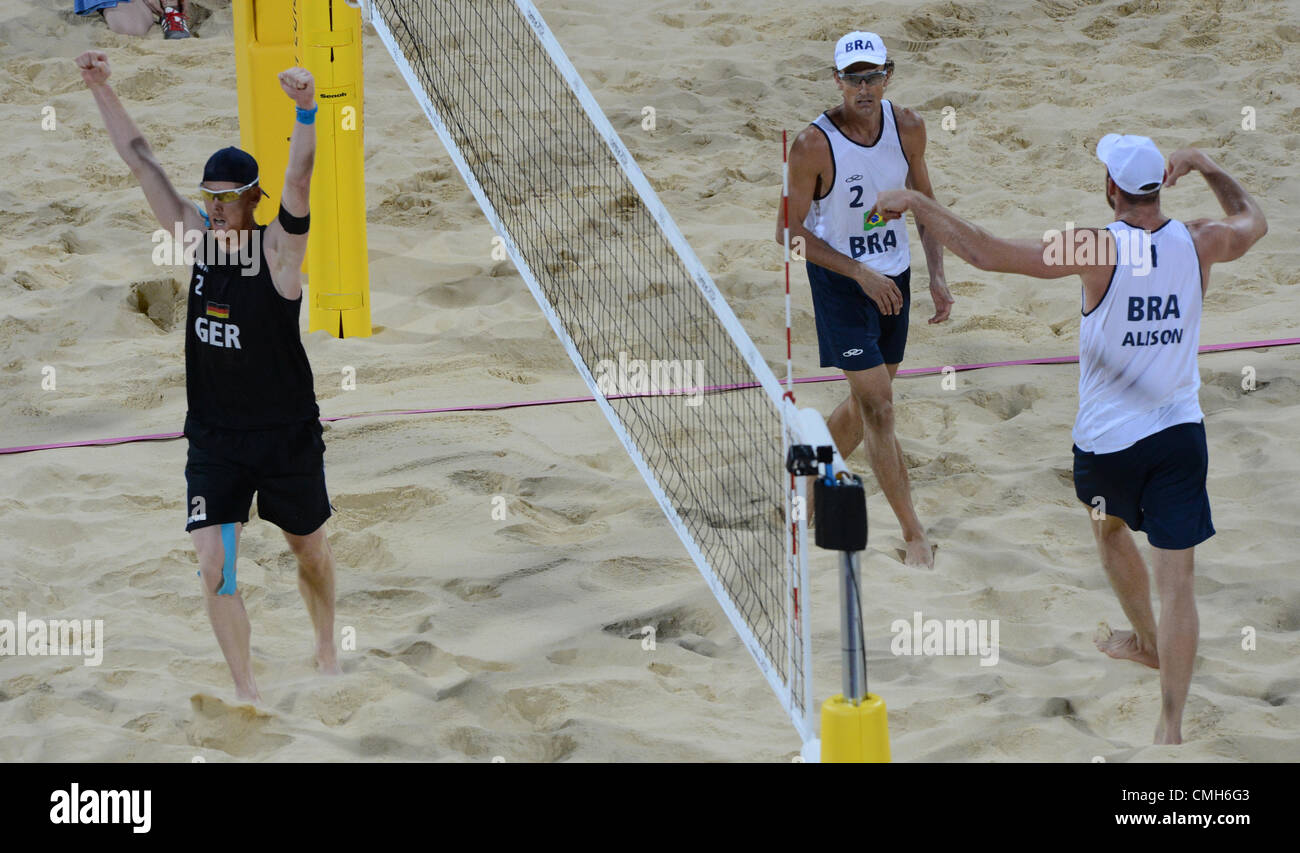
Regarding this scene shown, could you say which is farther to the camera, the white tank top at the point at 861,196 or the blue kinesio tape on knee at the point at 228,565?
the white tank top at the point at 861,196

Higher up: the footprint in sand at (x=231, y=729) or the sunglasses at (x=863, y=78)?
the sunglasses at (x=863, y=78)

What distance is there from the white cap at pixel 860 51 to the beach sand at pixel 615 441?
1637mm

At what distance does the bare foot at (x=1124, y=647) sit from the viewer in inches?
183

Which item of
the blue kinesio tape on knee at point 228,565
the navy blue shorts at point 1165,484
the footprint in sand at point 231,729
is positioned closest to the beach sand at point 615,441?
the footprint in sand at point 231,729

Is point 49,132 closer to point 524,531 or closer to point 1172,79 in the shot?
point 524,531

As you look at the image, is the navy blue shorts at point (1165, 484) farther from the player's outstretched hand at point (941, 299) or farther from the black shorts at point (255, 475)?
the black shorts at point (255, 475)

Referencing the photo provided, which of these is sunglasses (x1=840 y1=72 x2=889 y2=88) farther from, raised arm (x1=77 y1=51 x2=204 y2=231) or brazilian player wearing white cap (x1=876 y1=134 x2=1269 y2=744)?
raised arm (x1=77 y1=51 x2=204 y2=231)

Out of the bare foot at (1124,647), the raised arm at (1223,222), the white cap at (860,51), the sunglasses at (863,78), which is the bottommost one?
the bare foot at (1124,647)

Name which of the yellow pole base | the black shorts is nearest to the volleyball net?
the yellow pole base

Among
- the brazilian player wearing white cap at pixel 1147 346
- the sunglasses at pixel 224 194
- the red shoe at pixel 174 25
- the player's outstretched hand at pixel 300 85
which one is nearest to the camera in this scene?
the brazilian player wearing white cap at pixel 1147 346

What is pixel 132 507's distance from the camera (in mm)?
5820

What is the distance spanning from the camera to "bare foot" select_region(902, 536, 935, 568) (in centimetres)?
537

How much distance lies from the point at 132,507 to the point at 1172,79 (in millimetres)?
6627
